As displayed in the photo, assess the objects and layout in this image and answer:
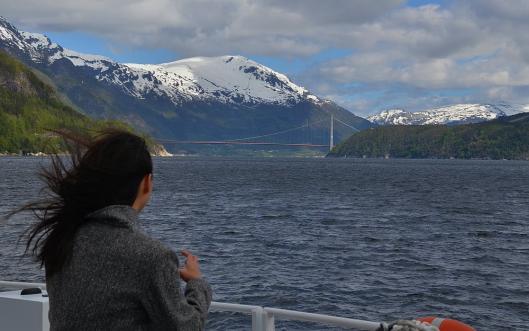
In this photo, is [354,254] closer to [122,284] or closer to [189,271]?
[189,271]

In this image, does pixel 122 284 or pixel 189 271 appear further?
pixel 189 271

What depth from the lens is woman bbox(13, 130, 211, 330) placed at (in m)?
2.66

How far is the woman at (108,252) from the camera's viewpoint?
105 inches

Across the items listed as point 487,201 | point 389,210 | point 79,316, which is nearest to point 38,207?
point 79,316

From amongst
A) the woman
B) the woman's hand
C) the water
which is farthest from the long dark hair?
the water

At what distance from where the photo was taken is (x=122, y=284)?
8.74 feet

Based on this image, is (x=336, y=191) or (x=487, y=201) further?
(x=336, y=191)

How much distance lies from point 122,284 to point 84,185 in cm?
44

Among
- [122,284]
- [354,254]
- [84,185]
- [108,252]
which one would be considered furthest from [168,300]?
[354,254]

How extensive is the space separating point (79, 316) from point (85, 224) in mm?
346

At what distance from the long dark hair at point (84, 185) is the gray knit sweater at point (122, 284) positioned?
92 millimetres

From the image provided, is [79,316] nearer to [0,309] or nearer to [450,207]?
[0,309]

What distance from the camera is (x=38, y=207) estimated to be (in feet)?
9.47

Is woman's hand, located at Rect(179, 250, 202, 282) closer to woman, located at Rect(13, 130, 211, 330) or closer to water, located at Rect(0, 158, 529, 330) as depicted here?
woman, located at Rect(13, 130, 211, 330)
